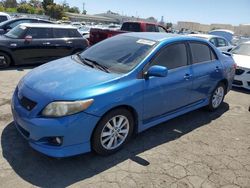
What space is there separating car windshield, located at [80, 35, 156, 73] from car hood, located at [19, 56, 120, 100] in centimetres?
28

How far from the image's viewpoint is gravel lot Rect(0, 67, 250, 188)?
3.39 m

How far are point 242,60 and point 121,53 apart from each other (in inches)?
238

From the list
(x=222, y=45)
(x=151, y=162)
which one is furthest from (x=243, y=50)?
(x=151, y=162)

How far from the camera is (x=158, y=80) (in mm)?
4289

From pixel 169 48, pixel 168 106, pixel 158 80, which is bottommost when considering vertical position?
pixel 168 106

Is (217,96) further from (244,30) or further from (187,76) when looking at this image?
(244,30)

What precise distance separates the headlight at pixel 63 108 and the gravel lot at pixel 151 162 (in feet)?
2.36

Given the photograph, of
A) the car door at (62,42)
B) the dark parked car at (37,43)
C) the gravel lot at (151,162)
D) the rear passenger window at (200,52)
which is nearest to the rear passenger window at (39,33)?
the dark parked car at (37,43)

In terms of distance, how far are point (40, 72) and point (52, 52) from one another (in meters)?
5.70

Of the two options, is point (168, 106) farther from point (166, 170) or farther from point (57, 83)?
point (57, 83)

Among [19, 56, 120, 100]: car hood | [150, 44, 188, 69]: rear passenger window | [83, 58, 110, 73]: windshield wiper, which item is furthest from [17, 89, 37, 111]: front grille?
[150, 44, 188, 69]: rear passenger window

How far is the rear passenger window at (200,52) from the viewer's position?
523cm

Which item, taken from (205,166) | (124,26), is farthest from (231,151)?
(124,26)

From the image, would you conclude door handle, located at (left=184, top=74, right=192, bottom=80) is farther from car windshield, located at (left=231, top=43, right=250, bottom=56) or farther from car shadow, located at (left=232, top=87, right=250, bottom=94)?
car windshield, located at (left=231, top=43, right=250, bottom=56)
